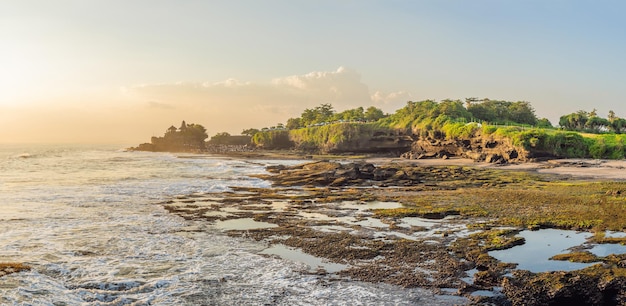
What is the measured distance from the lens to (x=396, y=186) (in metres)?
34.6

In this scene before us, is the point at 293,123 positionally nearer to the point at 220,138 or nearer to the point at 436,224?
the point at 220,138

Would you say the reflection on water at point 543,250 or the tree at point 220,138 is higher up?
the tree at point 220,138

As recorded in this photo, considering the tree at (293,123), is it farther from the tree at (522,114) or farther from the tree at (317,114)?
the tree at (522,114)

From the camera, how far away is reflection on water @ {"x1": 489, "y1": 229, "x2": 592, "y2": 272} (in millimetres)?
12395

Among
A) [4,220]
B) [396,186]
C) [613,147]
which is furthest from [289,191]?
[613,147]

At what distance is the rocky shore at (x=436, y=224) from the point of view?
34.9ft

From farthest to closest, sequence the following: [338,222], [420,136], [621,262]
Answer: [420,136] → [338,222] → [621,262]

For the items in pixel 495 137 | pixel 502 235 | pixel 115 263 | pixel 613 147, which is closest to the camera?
pixel 115 263

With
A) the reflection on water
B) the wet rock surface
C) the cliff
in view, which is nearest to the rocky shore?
the reflection on water

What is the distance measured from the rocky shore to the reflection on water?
0.42 m

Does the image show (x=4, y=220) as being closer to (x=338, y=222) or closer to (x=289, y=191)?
(x=338, y=222)

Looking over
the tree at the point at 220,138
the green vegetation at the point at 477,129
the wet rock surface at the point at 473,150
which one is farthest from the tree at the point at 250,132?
the wet rock surface at the point at 473,150

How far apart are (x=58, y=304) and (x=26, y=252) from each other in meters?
5.76

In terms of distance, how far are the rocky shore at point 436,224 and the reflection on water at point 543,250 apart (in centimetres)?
42
